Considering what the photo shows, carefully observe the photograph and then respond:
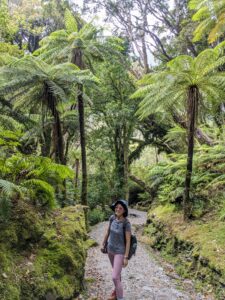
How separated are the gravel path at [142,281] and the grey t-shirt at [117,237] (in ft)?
3.19

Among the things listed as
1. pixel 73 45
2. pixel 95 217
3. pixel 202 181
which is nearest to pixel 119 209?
pixel 202 181

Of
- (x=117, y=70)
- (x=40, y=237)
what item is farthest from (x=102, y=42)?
(x=40, y=237)

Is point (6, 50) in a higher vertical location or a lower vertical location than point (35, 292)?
higher

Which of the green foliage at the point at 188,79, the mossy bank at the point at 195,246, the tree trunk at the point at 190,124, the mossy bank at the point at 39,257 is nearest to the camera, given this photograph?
the mossy bank at the point at 39,257

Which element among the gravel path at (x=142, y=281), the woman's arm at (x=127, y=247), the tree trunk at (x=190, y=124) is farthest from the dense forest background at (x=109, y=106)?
the woman's arm at (x=127, y=247)

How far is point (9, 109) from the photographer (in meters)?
5.34

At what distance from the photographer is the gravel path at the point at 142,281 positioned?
464 centimetres

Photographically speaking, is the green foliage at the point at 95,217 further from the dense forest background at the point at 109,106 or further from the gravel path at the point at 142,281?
the gravel path at the point at 142,281

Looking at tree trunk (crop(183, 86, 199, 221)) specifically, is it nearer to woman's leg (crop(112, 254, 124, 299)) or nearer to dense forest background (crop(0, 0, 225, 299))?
dense forest background (crop(0, 0, 225, 299))

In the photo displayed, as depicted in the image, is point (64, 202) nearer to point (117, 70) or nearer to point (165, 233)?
point (165, 233)

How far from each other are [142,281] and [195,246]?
4.71 feet

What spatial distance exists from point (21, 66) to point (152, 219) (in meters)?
6.15

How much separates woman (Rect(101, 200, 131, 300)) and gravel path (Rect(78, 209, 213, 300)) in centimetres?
73

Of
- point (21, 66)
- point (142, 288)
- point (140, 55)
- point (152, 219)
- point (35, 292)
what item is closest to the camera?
point (35, 292)
